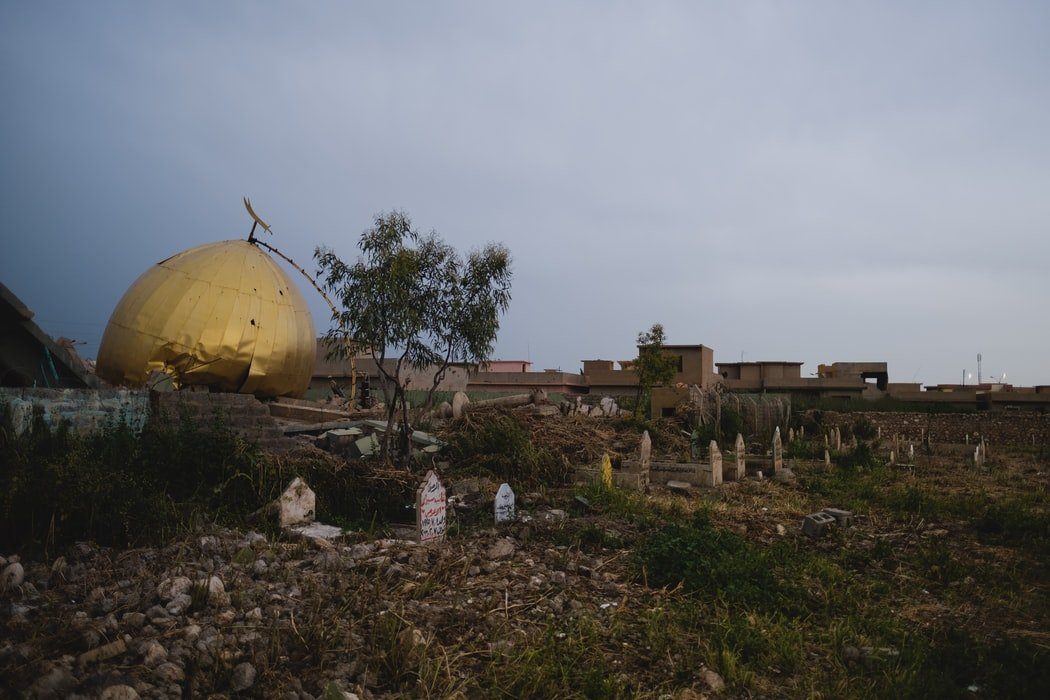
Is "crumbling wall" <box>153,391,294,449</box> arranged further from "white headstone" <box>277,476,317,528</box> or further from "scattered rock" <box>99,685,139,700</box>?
"scattered rock" <box>99,685,139,700</box>

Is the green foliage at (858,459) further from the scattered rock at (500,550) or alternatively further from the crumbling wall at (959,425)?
the scattered rock at (500,550)

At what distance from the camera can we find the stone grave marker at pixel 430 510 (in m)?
6.84

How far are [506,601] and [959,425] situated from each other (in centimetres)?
2569

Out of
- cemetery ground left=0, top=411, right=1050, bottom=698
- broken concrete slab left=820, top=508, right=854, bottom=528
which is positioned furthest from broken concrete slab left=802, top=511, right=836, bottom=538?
broken concrete slab left=820, top=508, right=854, bottom=528

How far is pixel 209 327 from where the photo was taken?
1248 centimetres

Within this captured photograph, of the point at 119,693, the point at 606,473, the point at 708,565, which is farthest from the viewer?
the point at 606,473

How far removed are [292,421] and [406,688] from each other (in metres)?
10.8

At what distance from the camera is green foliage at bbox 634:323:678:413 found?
22.9m

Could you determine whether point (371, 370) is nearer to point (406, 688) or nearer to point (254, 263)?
point (254, 263)

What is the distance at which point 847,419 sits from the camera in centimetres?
2545

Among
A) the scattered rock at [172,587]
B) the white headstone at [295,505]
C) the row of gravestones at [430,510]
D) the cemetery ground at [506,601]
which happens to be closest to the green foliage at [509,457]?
the cemetery ground at [506,601]

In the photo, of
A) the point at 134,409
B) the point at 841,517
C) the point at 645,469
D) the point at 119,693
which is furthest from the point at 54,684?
the point at 645,469

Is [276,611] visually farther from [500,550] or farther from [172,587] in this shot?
[500,550]

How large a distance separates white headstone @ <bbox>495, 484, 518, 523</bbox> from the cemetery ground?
0.90 feet
